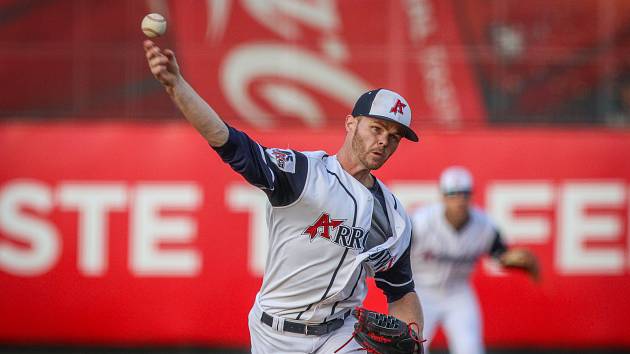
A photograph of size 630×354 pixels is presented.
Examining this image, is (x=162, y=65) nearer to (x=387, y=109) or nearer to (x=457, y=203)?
(x=387, y=109)

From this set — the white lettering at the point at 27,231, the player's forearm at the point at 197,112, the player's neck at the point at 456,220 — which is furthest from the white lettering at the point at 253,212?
the player's forearm at the point at 197,112

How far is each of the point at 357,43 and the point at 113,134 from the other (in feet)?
8.16

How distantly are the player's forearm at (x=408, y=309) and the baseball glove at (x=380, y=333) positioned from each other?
0.25 meters

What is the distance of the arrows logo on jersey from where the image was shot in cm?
450

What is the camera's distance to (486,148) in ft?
33.5

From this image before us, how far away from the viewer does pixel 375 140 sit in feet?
14.9

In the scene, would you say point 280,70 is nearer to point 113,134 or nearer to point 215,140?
point 113,134

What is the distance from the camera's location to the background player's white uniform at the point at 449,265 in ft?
28.9

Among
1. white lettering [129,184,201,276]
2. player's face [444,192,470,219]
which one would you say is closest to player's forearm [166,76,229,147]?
player's face [444,192,470,219]

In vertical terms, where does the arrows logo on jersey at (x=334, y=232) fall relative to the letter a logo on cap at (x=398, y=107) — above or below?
below

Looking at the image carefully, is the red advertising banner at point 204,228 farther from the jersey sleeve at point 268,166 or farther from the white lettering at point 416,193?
the jersey sleeve at point 268,166

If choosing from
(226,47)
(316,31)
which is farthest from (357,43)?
(226,47)

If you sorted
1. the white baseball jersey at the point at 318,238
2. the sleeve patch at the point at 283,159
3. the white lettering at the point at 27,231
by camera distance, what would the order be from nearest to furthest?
the sleeve patch at the point at 283,159 < the white baseball jersey at the point at 318,238 < the white lettering at the point at 27,231

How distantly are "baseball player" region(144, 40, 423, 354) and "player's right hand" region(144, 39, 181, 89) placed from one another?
1.88 ft
